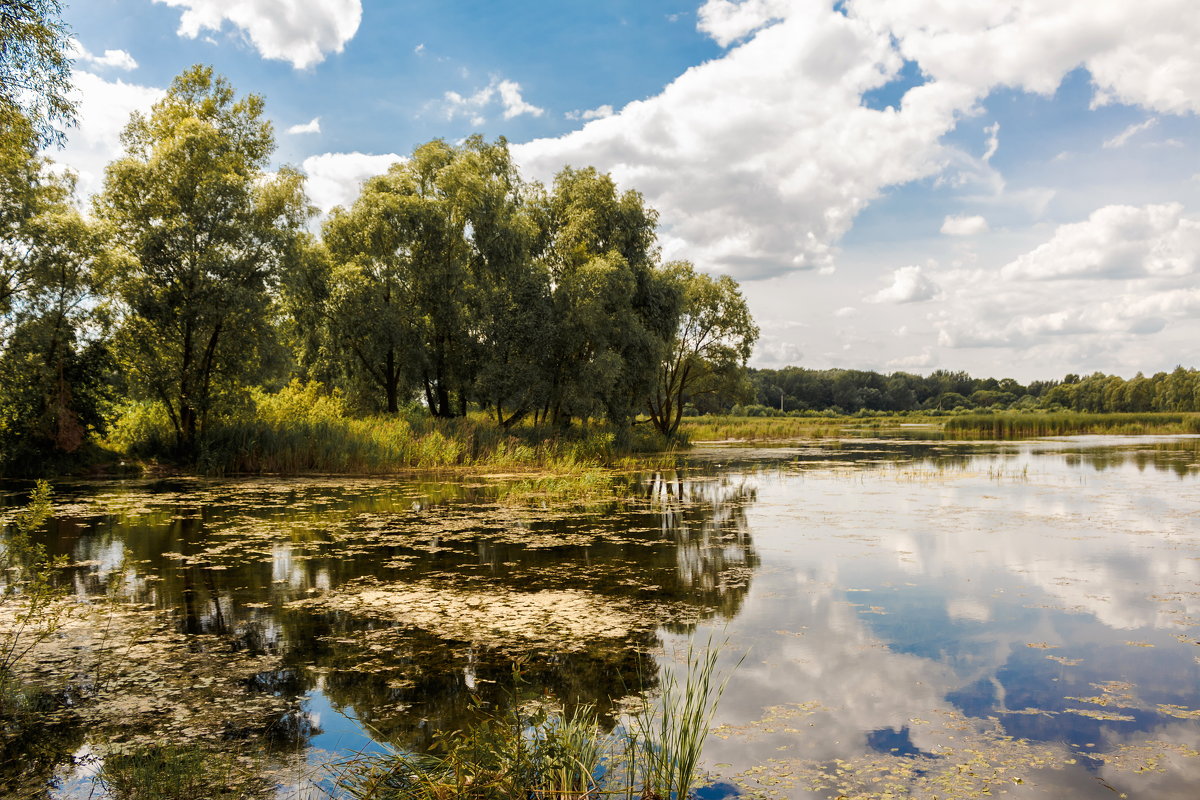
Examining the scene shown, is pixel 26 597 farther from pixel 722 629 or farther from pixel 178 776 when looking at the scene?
pixel 722 629

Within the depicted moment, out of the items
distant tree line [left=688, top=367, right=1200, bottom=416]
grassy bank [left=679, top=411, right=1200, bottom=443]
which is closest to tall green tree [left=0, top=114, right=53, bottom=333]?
grassy bank [left=679, top=411, right=1200, bottom=443]

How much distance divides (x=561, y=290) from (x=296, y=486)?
12224 mm

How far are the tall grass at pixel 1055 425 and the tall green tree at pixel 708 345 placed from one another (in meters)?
17.6

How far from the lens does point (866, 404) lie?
124 m

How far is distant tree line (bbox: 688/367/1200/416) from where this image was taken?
97250mm

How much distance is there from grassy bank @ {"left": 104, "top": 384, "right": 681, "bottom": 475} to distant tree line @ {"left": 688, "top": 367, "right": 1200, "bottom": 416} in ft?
191

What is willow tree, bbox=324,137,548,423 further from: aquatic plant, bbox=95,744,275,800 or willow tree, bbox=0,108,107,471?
aquatic plant, bbox=95,744,275,800

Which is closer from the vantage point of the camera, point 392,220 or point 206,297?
point 206,297

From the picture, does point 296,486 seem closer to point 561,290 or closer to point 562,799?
point 561,290

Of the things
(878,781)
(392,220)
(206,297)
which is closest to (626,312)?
(392,220)

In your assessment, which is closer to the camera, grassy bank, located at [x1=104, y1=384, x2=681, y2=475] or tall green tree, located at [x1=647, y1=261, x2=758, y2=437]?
grassy bank, located at [x1=104, y1=384, x2=681, y2=475]

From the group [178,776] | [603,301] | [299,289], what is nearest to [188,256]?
[299,289]

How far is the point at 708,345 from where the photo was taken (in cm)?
3722

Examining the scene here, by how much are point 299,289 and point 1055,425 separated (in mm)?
44053
